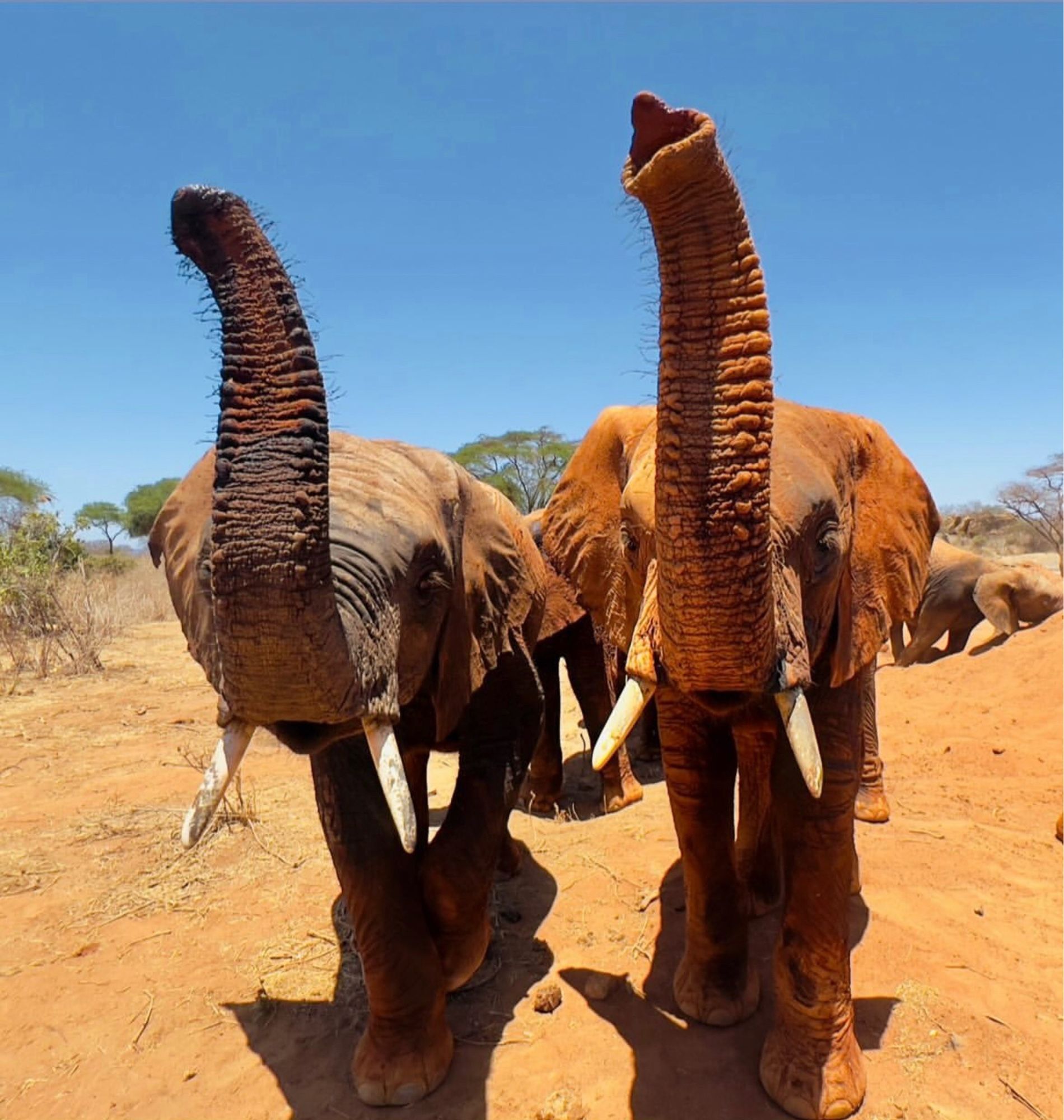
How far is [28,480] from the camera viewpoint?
2786 centimetres

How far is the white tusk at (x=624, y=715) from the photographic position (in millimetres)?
2246

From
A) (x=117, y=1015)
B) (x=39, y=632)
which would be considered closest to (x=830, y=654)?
(x=117, y=1015)

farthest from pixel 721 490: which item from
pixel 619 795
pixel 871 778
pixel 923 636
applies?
pixel 923 636

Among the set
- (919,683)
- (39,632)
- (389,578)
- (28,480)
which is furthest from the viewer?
(28,480)

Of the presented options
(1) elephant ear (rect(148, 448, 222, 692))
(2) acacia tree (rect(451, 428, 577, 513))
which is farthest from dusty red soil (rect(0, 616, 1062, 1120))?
(2) acacia tree (rect(451, 428, 577, 513))

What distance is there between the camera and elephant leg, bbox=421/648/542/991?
10.8ft

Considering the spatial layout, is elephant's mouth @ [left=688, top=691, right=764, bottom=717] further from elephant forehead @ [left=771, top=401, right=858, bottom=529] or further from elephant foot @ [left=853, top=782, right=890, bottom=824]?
elephant foot @ [left=853, top=782, right=890, bottom=824]

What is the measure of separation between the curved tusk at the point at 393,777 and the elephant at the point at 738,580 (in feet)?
1.69

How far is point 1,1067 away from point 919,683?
843 cm

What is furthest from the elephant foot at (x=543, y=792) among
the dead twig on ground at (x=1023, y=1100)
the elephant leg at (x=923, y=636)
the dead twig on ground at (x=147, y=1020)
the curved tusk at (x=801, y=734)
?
the elephant leg at (x=923, y=636)

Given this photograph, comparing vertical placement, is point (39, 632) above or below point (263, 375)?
below

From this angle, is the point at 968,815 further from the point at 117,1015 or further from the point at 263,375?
the point at 263,375

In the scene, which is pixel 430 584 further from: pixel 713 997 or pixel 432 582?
pixel 713 997

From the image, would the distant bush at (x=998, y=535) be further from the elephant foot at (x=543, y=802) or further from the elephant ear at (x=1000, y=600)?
the elephant foot at (x=543, y=802)
